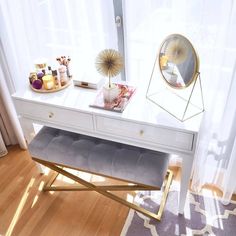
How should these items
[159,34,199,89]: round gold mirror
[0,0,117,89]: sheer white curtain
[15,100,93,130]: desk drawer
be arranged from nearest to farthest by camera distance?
[159,34,199,89]: round gold mirror, [15,100,93,130]: desk drawer, [0,0,117,89]: sheer white curtain

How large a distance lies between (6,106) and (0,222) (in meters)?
0.80

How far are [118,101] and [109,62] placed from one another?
21 centimetres

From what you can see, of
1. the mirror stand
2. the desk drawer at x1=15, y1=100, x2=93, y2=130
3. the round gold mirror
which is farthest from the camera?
the desk drawer at x1=15, y1=100, x2=93, y2=130

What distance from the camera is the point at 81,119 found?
1504mm

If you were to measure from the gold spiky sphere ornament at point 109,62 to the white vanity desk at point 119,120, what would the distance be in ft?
0.59

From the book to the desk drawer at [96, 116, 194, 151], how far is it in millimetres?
62

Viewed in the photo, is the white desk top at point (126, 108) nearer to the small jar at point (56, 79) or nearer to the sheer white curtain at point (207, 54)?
the small jar at point (56, 79)

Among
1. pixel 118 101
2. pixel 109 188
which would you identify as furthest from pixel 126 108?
pixel 109 188

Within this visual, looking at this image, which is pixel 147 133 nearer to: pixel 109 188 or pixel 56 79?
pixel 109 188

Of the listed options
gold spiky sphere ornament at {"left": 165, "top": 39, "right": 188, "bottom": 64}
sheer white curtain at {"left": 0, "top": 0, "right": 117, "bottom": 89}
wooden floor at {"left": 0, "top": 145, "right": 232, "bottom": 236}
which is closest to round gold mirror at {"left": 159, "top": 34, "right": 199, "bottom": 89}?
gold spiky sphere ornament at {"left": 165, "top": 39, "right": 188, "bottom": 64}

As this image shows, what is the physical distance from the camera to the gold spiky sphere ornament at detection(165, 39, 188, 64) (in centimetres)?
130

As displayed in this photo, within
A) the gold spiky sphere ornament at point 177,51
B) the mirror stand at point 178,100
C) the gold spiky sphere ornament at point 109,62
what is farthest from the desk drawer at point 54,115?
the gold spiky sphere ornament at point 177,51

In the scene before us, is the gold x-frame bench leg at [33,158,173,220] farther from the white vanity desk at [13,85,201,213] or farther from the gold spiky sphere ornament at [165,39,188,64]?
the gold spiky sphere ornament at [165,39,188,64]

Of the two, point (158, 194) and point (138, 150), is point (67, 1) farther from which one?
point (158, 194)
